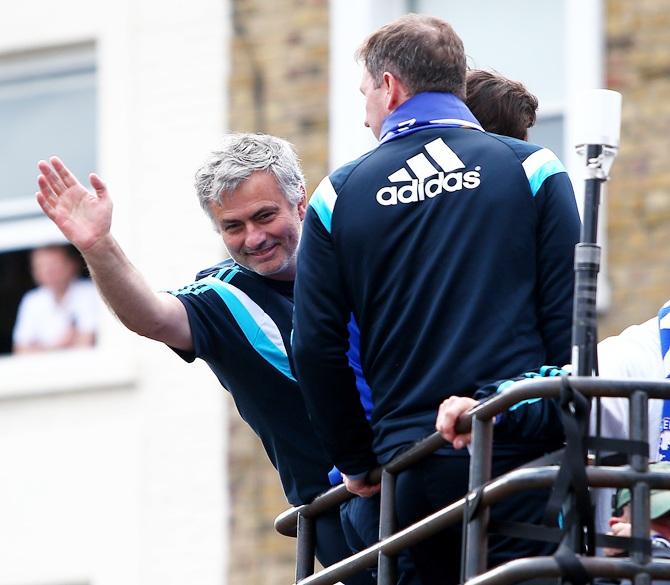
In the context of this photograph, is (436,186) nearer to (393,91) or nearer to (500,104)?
(393,91)

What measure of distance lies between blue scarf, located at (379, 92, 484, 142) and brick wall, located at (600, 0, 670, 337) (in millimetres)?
6457

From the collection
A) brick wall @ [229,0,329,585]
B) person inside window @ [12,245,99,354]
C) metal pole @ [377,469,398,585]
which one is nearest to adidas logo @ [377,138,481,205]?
metal pole @ [377,469,398,585]

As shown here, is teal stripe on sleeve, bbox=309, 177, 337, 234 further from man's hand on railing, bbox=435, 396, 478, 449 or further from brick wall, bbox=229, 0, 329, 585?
brick wall, bbox=229, 0, 329, 585

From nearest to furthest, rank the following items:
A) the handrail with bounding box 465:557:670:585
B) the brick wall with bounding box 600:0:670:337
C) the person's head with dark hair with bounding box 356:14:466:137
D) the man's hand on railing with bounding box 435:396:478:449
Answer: the handrail with bounding box 465:557:670:585 → the man's hand on railing with bounding box 435:396:478:449 → the person's head with dark hair with bounding box 356:14:466:137 → the brick wall with bounding box 600:0:670:337

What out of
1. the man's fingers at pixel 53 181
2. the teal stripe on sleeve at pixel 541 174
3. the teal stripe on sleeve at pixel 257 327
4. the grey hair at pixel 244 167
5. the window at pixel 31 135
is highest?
the window at pixel 31 135

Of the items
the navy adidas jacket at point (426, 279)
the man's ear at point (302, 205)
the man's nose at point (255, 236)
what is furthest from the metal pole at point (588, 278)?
the man's ear at point (302, 205)

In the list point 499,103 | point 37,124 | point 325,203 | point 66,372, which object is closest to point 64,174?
point 325,203

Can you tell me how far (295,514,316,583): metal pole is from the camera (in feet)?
21.9

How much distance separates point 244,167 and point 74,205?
54 centimetres

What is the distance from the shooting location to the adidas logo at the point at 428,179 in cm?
587

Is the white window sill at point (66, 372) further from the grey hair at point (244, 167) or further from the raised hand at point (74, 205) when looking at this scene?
the raised hand at point (74, 205)

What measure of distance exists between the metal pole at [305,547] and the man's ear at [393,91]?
1.25 meters

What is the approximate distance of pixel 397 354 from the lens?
5844mm

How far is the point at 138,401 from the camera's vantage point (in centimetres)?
1403
